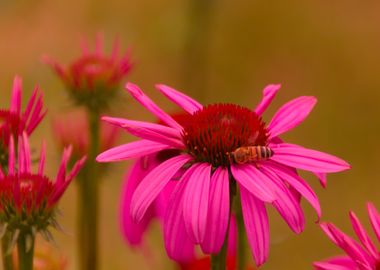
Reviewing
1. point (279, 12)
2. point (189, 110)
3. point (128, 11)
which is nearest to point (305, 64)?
point (279, 12)

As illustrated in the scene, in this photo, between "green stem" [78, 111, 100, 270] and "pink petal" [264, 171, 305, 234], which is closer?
"pink petal" [264, 171, 305, 234]

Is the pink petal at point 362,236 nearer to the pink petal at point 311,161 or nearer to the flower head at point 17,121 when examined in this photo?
the pink petal at point 311,161

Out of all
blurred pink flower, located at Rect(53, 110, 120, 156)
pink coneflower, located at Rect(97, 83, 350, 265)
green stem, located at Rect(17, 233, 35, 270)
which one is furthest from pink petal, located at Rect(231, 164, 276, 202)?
blurred pink flower, located at Rect(53, 110, 120, 156)

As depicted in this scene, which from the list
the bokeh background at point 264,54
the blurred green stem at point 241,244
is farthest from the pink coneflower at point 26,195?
the bokeh background at point 264,54

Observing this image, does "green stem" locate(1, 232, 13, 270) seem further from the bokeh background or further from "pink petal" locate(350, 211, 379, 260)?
the bokeh background

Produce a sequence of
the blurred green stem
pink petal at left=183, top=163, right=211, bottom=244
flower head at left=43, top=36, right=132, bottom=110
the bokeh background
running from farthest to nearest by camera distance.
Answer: the bokeh background
flower head at left=43, top=36, right=132, bottom=110
the blurred green stem
pink petal at left=183, top=163, right=211, bottom=244
